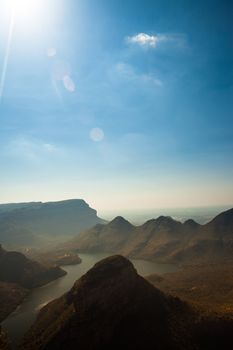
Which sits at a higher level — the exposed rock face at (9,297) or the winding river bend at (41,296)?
A: the exposed rock face at (9,297)

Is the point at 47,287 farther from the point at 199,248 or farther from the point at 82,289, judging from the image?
the point at 199,248

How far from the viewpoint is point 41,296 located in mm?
108750

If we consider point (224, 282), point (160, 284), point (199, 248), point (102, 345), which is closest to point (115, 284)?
point (102, 345)

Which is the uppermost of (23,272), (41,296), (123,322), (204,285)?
(123,322)

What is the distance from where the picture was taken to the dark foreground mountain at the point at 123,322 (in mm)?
54812

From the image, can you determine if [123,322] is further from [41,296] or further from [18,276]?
[18,276]

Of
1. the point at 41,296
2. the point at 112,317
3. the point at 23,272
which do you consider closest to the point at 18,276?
the point at 23,272

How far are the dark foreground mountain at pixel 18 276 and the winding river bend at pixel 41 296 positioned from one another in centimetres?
361

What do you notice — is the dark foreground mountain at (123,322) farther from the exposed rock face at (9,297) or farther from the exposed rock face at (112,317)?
the exposed rock face at (9,297)

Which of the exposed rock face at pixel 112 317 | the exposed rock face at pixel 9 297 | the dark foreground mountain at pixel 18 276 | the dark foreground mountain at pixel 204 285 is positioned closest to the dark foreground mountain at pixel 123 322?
the exposed rock face at pixel 112 317

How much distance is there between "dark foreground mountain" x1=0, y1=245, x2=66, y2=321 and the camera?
104500mm

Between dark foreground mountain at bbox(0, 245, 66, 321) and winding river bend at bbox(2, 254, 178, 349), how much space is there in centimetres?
361

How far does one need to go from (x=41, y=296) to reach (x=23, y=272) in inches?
962

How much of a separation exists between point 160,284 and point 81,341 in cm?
6609
